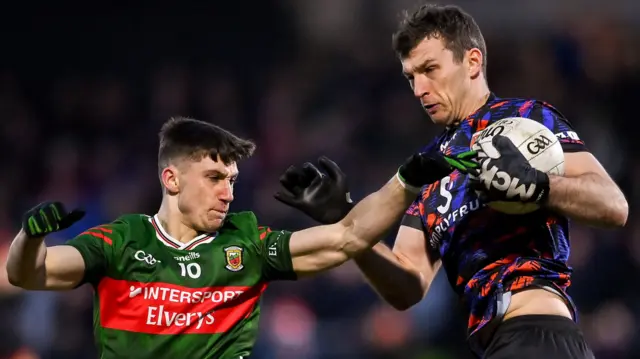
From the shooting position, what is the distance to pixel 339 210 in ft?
15.0

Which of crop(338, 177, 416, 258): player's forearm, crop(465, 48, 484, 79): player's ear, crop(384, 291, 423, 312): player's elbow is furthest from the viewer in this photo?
crop(384, 291, 423, 312): player's elbow

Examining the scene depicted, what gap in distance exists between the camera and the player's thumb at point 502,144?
156 inches

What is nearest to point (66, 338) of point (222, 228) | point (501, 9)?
point (222, 228)

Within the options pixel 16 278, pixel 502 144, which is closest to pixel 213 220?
pixel 16 278

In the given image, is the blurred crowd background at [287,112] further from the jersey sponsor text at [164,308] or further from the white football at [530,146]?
the white football at [530,146]

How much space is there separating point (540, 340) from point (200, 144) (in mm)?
1826

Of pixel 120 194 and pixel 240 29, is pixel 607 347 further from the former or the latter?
pixel 240 29

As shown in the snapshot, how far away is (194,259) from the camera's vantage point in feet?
15.6

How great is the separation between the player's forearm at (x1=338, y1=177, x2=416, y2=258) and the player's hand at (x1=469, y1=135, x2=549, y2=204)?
0.43 m

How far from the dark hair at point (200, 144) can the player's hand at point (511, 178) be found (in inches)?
52.8

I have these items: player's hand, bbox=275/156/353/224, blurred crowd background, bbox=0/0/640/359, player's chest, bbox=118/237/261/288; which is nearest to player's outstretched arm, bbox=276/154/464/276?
player's hand, bbox=275/156/353/224

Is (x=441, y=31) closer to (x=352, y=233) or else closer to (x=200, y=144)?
(x=352, y=233)

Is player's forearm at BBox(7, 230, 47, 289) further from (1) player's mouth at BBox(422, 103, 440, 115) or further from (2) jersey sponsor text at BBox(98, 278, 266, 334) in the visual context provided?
(1) player's mouth at BBox(422, 103, 440, 115)

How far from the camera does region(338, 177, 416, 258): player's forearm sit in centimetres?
433
